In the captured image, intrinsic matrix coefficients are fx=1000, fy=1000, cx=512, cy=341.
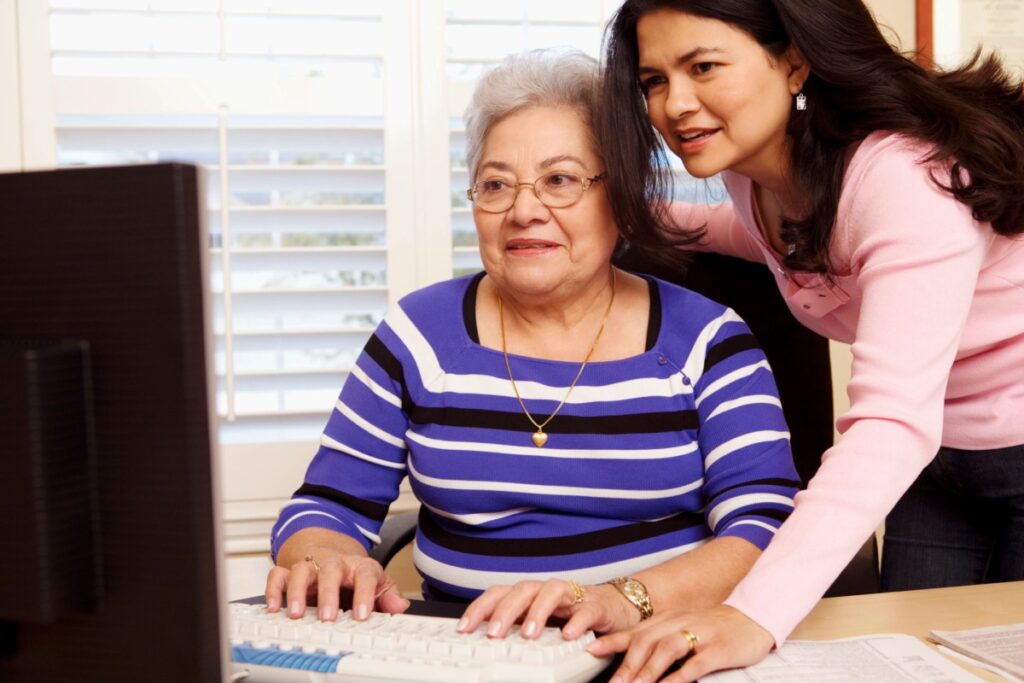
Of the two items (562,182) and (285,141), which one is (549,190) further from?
(285,141)

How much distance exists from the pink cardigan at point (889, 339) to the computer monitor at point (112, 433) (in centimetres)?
60

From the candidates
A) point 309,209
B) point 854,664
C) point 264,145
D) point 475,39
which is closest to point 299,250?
point 309,209

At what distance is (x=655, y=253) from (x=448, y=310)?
0.31 metres

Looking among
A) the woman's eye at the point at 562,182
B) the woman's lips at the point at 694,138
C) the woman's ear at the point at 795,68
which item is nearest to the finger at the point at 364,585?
the woman's eye at the point at 562,182

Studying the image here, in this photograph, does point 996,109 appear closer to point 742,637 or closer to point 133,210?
point 742,637

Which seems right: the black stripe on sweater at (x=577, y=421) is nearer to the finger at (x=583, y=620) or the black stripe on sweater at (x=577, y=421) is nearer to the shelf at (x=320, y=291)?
the finger at (x=583, y=620)

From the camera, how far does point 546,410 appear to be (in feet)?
4.39

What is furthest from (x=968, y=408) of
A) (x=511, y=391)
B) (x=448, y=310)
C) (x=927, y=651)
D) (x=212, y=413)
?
(x=212, y=413)

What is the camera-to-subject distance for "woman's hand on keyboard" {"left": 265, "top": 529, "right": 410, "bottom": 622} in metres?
1.03

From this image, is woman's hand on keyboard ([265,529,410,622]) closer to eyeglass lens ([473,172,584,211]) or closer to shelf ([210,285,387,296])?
eyeglass lens ([473,172,584,211])

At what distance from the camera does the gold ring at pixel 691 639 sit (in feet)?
3.03

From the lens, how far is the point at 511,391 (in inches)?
53.6

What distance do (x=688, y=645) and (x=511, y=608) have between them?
0.17 meters

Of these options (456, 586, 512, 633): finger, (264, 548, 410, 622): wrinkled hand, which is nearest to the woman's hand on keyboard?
(264, 548, 410, 622): wrinkled hand
